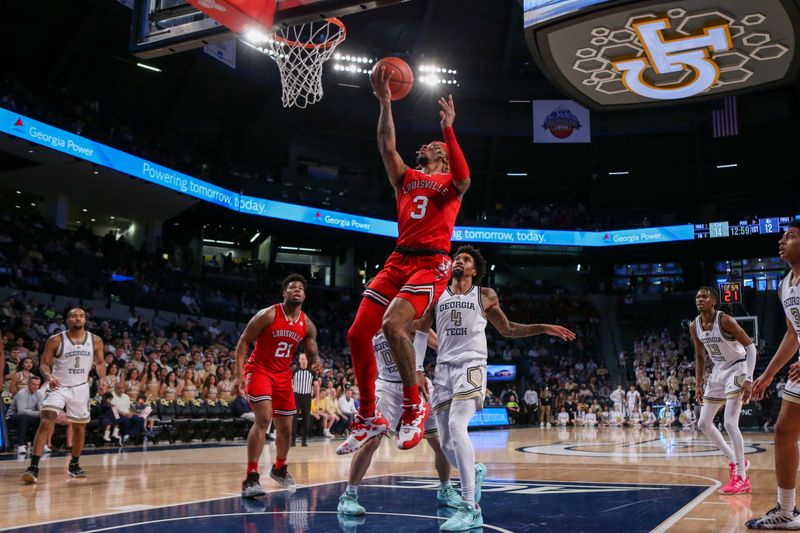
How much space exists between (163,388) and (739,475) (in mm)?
11133

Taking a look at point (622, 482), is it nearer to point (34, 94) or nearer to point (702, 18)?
point (702, 18)

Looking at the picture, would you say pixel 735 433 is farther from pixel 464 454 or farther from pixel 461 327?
pixel 464 454

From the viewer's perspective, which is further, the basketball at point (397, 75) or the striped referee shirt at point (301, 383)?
the striped referee shirt at point (301, 383)

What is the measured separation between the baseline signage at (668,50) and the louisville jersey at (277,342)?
19.4ft

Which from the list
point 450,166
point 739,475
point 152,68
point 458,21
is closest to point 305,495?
point 450,166

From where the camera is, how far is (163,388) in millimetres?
14641

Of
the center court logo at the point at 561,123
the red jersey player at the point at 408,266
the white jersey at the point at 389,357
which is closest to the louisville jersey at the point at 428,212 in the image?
the red jersey player at the point at 408,266

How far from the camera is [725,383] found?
25.5 ft

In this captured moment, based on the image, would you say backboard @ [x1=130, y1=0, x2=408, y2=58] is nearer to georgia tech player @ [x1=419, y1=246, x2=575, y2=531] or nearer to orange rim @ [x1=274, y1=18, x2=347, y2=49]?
orange rim @ [x1=274, y1=18, x2=347, y2=49]

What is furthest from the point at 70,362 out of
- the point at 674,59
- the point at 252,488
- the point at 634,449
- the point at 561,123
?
the point at 561,123

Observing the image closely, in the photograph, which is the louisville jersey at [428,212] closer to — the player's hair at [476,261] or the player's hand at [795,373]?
the player's hair at [476,261]

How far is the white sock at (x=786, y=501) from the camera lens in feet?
16.3

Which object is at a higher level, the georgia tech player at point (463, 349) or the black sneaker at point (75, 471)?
the georgia tech player at point (463, 349)

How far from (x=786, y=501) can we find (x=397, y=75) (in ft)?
13.4
